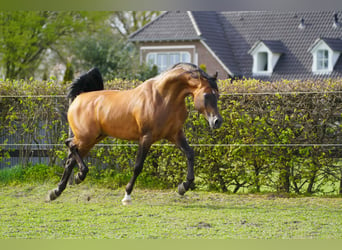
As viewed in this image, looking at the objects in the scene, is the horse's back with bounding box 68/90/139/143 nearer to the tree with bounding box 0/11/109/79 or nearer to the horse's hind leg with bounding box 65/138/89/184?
the horse's hind leg with bounding box 65/138/89/184

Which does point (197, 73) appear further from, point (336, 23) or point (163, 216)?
point (336, 23)

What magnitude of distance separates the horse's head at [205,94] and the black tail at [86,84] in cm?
160

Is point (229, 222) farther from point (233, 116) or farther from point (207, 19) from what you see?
point (207, 19)

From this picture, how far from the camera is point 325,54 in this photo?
35.0m

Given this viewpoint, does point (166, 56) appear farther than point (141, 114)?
Yes

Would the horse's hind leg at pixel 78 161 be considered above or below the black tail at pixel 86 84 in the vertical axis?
below

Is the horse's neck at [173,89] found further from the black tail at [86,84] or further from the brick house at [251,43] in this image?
the brick house at [251,43]

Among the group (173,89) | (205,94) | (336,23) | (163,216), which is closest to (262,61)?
(336,23)

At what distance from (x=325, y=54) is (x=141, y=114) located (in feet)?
92.3

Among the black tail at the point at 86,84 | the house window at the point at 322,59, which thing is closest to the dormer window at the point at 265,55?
the house window at the point at 322,59

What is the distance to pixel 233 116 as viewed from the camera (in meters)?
10.9

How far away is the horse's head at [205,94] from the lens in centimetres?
753

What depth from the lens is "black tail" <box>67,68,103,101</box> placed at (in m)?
8.94

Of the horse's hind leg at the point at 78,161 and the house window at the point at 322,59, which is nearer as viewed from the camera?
the horse's hind leg at the point at 78,161
